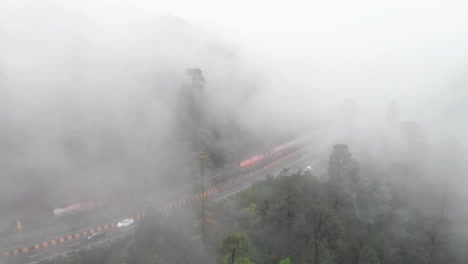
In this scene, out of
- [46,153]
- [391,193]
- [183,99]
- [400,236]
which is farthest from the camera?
[183,99]

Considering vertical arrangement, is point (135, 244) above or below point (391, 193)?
above

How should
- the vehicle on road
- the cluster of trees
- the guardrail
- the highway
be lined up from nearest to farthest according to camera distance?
the highway → the guardrail → the cluster of trees → the vehicle on road

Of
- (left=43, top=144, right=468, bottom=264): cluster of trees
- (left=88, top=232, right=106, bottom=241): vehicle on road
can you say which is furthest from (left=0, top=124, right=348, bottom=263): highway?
(left=43, top=144, right=468, bottom=264): cluster of trees

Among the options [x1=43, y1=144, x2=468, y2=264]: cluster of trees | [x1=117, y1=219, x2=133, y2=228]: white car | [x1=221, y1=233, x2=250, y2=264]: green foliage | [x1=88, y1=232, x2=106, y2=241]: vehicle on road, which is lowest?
[x1=43, y1=144, x2=468, y2=264]: cluster of trees

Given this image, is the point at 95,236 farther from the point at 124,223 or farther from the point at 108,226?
the point at 124,223

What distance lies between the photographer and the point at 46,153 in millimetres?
41125

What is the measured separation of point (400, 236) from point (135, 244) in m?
30.9

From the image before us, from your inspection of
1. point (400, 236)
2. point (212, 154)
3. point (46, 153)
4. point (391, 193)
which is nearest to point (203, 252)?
point (212, 154)

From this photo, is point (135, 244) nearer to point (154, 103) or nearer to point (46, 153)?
point (46, 153)

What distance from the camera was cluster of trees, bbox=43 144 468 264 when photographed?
30766mm

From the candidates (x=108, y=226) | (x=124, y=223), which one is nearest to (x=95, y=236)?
(x=108, y=226)

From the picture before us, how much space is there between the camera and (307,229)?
35.6 meters

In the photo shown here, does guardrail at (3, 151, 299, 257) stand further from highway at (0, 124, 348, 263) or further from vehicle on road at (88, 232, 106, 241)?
vehicle on road at (88, 232, 106, 241)

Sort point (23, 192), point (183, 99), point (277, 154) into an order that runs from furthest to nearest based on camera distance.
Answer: point (277, 154) → point (183, 99) → point (23, 192)
